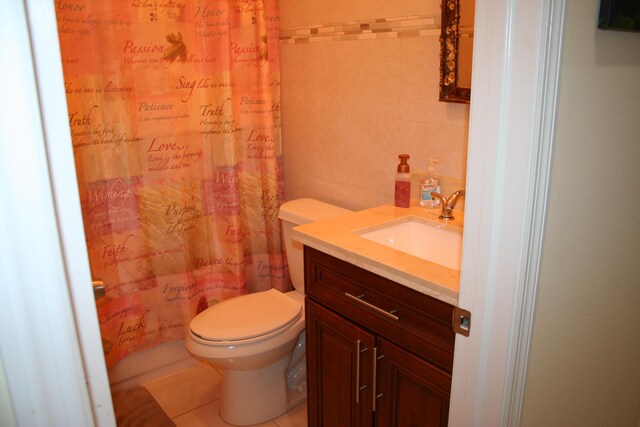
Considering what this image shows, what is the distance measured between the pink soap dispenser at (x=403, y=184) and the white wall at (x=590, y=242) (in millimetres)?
825

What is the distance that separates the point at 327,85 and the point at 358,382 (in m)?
1.28

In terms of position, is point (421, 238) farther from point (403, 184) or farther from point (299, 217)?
point (299, 217)

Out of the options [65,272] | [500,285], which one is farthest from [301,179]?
[65,272]

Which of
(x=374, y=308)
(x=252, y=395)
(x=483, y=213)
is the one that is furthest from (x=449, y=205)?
(x=252, y=395)

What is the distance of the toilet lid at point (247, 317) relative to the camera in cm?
200

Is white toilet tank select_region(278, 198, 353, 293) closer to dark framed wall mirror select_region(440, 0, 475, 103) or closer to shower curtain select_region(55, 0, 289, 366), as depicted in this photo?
shower curtain select_region(55, 0, 289, 366)

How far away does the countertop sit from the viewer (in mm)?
1293

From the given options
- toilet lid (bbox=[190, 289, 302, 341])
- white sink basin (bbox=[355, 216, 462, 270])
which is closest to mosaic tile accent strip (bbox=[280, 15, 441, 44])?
white sink basin (bbox=[355, 216, 462, 270])

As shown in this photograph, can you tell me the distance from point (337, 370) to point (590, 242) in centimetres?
90

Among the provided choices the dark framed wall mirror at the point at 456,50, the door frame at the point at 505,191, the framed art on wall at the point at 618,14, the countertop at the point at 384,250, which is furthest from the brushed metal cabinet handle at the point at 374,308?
the framed art on wall at the point at 618,14

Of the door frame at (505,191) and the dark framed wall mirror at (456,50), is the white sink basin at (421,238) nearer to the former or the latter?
the dark framed wall mirror at (456,50)

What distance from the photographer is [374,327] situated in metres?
1.51

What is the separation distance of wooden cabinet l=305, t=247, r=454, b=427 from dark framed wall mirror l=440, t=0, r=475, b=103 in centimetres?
69

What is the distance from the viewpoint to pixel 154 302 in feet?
7.80
